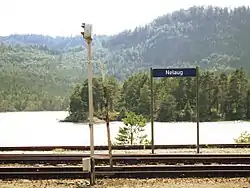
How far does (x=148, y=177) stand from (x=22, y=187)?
258 centimetres

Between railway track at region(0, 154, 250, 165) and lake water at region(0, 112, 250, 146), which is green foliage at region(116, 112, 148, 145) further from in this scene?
lake water at region(0, 112, 250, 146)

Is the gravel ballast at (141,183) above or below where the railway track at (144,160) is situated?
below

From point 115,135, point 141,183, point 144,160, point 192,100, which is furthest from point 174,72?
point 192,100

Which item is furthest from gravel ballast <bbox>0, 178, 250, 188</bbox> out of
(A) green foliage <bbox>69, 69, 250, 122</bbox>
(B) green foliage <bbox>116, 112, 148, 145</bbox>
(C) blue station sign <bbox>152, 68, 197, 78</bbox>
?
(A) green foliage <bbox>69, 69, 250, 122</bbox>

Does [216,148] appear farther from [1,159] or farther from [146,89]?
[146,89]

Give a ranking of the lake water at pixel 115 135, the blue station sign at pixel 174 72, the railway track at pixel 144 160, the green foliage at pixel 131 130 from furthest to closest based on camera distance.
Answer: the lake water at pixel 115 135 → the green foliage at pixel 131 130 → the blue station sign at pixel 174 72 → the railway track at pixel 144 160

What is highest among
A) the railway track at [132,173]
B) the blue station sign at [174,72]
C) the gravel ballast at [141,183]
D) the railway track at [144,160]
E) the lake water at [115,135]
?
the blue station sign at [174,72]

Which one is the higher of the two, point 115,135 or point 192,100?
point 192,100

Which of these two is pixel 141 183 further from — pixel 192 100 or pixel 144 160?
pixel 192 100

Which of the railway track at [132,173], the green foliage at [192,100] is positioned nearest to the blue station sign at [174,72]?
the railway track at [132,173]

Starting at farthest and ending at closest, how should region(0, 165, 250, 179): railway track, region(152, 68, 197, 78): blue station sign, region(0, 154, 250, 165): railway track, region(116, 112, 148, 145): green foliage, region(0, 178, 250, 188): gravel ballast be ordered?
region(116, 112, 148, 145): green foliage
region(152, 68, 197, 78): blue station sign
region(0, 154, 250, 165): railway track
region(0, 165, 250, 179): railway track
region(0, 178, 250, 188): gravel ballast

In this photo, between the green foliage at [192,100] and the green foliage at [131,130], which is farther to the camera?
the green foliage at [192,100]

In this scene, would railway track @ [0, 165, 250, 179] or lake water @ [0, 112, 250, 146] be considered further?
lake water @ [0, 112, 250, 146]

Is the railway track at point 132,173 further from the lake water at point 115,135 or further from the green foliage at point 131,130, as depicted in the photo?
the lake water at point 115,135
